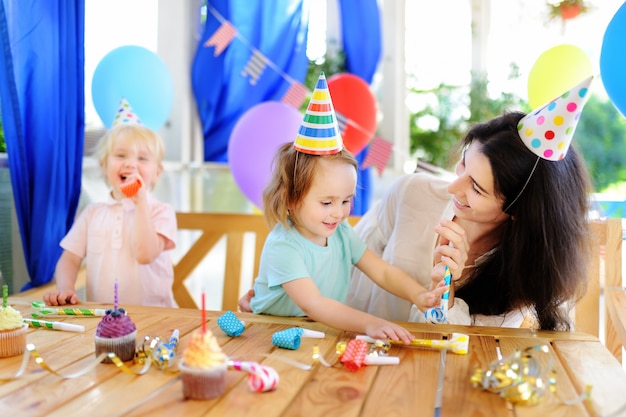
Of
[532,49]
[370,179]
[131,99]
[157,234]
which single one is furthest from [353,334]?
[532,49]

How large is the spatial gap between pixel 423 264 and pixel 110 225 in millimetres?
998

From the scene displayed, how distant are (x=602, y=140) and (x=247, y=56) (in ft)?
8.97

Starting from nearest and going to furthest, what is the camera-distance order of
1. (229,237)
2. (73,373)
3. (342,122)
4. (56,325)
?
(73,373), (56,325), (229,237), (342,122)

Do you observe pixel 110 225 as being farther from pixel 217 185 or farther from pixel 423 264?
pixel 217 185

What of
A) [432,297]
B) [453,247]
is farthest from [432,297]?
[453,247]

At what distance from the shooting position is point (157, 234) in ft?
7.43

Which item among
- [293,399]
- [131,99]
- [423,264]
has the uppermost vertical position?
[131,99]

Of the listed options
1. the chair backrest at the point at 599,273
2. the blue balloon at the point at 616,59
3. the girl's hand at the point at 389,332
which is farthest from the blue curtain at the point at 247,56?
the girl's hand at the point at 389,332

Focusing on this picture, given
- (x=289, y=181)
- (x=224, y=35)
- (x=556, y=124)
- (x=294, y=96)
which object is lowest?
(x=289, y=181)

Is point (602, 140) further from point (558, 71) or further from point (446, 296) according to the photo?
point (446, 296)

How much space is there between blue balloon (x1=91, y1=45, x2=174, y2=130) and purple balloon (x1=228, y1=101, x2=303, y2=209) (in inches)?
13.9

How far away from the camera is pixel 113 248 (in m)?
2.26

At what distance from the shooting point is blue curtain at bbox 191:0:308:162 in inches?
150

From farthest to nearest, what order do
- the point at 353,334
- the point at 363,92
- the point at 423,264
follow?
the point at 363,92 → the point at 423,264 → the point at 353,334
